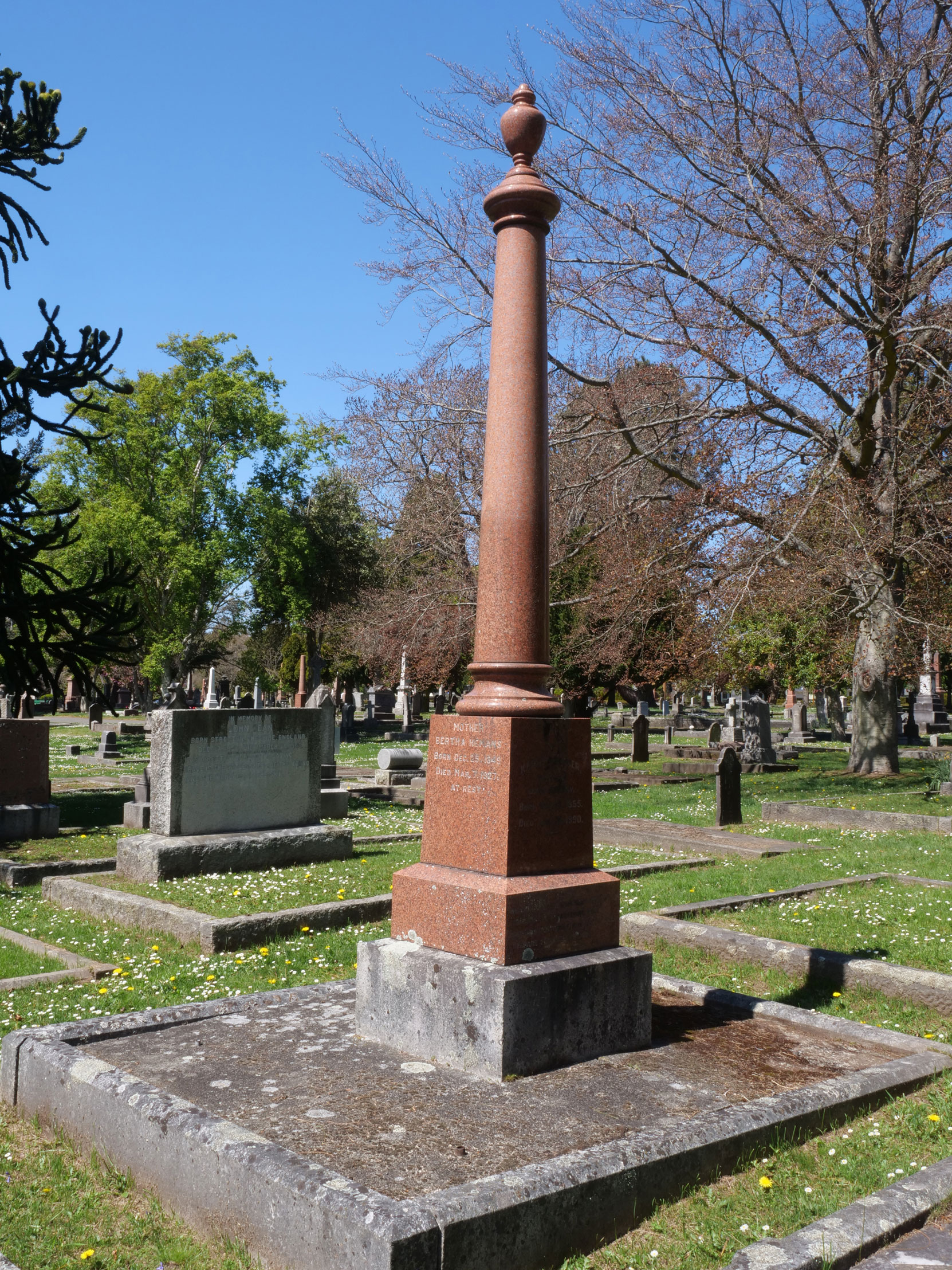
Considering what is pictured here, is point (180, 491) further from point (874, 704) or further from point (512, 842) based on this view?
point (512, 842)

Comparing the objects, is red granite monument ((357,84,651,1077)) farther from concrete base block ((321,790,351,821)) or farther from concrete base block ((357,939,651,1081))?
concrete base block ((321,790,351,821))

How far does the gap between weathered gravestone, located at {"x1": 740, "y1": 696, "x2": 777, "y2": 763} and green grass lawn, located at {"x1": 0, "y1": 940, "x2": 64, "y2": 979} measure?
19859 mm

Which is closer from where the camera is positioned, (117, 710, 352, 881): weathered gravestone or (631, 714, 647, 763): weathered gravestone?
(117, 710, 352, 881): weathered gravestone

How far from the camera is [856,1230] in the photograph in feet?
11.1

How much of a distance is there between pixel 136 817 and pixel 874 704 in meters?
14.3

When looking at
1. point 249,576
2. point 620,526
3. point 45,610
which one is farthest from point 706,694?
point 45,610

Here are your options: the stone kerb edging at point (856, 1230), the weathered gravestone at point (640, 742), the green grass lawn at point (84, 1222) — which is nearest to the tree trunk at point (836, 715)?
the weathered gravestone at point (640, 742)

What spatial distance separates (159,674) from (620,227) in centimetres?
2491

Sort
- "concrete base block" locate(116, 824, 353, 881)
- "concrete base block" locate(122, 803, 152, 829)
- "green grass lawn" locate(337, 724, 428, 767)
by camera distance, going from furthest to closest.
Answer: "green grass lawn" locate(337, 724, 428, 767) < "concrete base block" locate(122, 803, 152, 829) < "concrete base block" locate(116, 824, 353, 881)

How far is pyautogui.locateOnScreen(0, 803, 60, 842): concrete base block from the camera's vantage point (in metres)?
13.0

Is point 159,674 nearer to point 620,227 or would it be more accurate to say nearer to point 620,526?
point 620,526

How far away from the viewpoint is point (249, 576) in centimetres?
3753

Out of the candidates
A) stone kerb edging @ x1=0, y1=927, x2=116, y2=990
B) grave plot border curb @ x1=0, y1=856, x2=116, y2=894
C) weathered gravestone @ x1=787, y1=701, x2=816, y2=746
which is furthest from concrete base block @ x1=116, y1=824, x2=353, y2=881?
weathered gravestone @ x1=787, y1=701, x2=816, y2=746

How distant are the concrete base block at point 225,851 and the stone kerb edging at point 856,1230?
776 cm
